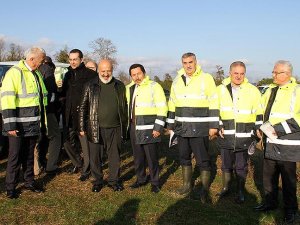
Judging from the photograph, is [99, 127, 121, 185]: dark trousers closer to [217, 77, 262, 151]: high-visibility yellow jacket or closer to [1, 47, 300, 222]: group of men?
[1, 47, 300, 222]: group of men

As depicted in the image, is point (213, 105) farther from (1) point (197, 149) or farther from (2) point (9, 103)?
(2) point (9, 103)

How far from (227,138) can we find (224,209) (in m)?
1.05

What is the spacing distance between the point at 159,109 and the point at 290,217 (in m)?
2.46

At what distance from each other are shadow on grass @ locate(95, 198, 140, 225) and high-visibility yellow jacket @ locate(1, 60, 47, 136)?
1.74 meters

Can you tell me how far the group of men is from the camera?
496 centimetres

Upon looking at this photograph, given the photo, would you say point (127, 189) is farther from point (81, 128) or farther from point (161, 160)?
point (161, 160)

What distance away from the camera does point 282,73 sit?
192 inches

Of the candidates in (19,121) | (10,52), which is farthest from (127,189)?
(10,52)

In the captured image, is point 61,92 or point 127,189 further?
point 61,92

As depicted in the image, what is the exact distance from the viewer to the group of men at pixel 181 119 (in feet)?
16.3

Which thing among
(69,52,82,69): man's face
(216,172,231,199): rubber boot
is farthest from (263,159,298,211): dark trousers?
(69,52,82,69): man's face

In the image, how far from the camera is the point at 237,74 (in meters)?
5.51

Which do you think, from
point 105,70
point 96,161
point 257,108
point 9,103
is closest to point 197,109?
point 257,108

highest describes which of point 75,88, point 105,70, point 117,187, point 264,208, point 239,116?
point 105,70
